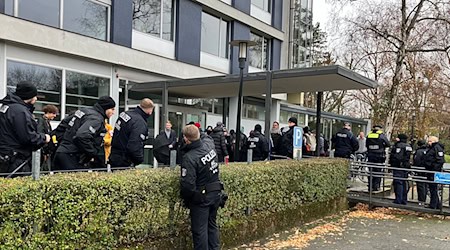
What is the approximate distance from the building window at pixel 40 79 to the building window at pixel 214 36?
6.84 metres

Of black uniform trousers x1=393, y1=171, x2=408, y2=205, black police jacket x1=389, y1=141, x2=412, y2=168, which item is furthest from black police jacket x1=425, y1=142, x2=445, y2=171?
black uniform trousers x1=393, y1=171, x2=408, y2=205

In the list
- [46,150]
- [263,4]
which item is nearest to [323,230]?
[46,150]

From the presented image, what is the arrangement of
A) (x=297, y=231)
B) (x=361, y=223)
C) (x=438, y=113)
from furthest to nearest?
1. (x=438, y=113)
2. (x=361, y=223)
3. (x=297, y=231)

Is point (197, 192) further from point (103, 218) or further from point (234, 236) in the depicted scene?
point (234, 236)

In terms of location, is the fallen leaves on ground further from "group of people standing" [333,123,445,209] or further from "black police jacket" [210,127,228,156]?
"black police jacket" [210,127,228,156]

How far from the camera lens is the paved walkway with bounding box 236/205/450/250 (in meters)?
7.14

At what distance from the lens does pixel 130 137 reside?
5.71 m

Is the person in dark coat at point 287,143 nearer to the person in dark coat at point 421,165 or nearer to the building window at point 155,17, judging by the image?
the person in dark coat at point 421,165

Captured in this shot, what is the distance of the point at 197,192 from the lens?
509 centimetres

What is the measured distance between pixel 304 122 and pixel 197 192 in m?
20.5

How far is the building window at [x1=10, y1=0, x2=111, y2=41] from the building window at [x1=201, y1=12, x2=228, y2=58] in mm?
4999

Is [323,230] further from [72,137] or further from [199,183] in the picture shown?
[72,137]

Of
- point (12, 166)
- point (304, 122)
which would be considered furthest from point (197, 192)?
point (304, 122)

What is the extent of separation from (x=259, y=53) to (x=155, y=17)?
7289 mm
